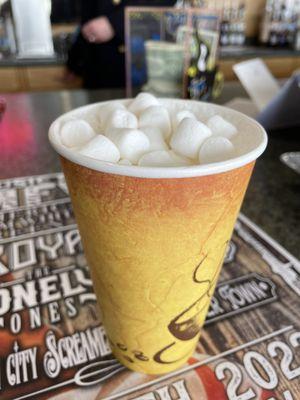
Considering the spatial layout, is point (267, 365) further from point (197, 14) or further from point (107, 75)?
point (107, 75)

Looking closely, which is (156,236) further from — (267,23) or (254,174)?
(267,23)

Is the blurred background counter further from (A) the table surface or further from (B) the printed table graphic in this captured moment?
(B) the printed table graphic

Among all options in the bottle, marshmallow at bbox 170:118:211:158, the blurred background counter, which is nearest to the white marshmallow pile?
marshmallow at bbox 170:118:211:158

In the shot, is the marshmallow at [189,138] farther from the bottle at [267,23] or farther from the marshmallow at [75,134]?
the bottle at [267,23]

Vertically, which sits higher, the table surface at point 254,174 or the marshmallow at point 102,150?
the marshmallow at point 102,150

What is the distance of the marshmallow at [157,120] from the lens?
31 cm

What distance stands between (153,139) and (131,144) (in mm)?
29

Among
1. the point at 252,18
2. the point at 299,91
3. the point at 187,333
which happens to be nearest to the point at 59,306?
the point at 187,333

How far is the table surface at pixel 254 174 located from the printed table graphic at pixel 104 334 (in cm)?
5

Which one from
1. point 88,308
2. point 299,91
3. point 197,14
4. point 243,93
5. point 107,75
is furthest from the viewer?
point 107,75

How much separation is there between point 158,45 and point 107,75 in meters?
0.67

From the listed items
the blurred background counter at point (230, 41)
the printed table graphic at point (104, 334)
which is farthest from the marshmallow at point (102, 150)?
the blurred background counter at point (230, 41)

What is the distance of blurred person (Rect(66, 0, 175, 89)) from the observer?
136cm

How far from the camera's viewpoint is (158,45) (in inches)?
35.5
